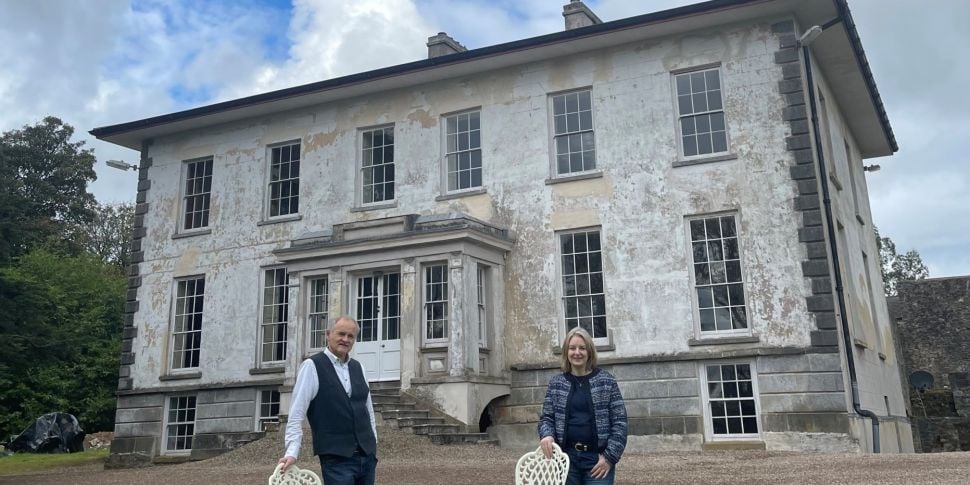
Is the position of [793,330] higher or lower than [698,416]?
higher

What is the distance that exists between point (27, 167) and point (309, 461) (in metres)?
32.9

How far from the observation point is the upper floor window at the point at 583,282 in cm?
1641

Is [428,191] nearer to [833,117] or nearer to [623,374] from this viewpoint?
[623,374]

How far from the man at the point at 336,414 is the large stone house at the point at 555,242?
10.2 metres

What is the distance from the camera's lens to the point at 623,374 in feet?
52.0

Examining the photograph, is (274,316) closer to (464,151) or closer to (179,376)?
(179,376)

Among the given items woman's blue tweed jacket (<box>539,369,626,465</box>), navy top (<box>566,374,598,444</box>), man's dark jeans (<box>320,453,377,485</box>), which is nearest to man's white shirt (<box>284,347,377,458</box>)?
man's dark jeans (<box>320,453,377,485</box>)

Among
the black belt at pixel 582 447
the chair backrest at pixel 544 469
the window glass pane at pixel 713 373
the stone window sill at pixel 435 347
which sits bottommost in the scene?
the chair backrest at pixel 544 469

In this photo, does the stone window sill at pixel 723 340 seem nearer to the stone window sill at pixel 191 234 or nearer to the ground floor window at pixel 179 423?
the ground floor window at pixel 179 423

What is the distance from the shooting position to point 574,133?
17375 mm

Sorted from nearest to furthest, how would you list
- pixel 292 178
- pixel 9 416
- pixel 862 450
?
1. pixel 862 450
2. pixel 292 178
3. pixel 9 416

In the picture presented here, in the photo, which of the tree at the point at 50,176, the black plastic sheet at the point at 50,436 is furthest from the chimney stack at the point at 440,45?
the tree at the point at 50,176

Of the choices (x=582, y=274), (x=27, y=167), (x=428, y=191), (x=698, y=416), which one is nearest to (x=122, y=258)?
(x=27, y=167)

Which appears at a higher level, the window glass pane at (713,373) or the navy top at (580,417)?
the window glass pane at (713,373)
